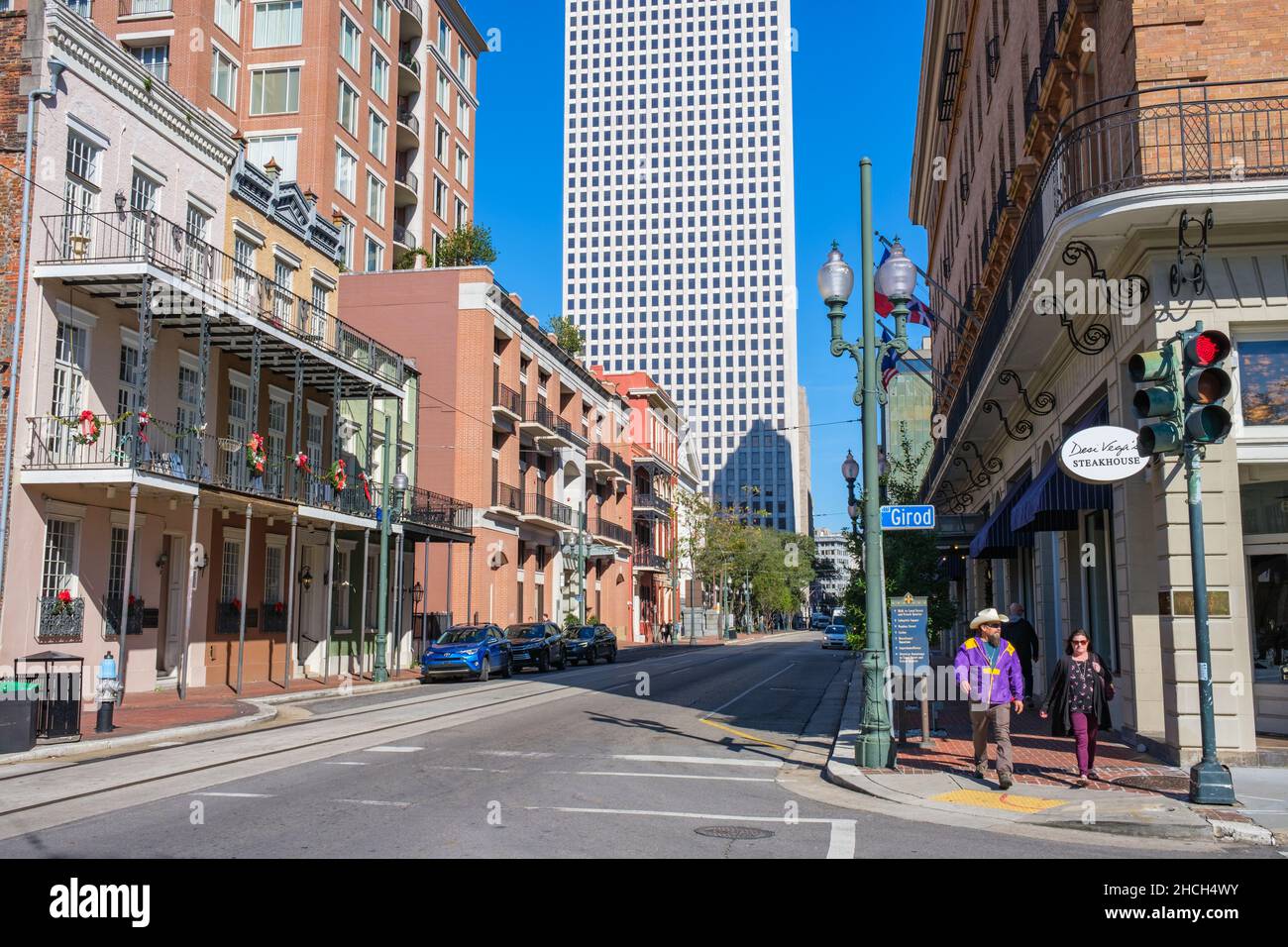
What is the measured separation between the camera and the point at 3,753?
13195 millimetres

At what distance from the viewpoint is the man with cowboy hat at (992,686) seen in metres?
10.8

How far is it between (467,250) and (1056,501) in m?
37.2

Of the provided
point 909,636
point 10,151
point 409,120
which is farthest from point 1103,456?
point 409,120

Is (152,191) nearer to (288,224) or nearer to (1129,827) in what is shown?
(288,224)

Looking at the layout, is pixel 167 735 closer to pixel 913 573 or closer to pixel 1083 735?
pixel 1083 735

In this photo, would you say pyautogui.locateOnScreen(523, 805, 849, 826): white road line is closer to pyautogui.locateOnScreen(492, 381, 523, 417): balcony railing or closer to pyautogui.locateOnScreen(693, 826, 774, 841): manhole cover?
pyautogui.locateOnScreen(693, 826, 774, 841): manhole cover

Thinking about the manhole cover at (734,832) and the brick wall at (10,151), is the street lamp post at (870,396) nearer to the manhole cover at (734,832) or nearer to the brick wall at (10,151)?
the manhole cover at (734,832)

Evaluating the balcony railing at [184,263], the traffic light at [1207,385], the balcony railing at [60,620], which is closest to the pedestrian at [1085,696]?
the traffic light at [1207,385]

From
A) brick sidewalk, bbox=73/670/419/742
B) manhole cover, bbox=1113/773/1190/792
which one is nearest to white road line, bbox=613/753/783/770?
manhole cover, bbox=1113/773/1190/792

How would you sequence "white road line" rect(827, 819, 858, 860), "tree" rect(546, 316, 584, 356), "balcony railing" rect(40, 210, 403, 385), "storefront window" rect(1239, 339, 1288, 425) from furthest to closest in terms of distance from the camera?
"tree" rect(546, 316, 584, 356) < "balcony railing" rect(40, 210, 403, 385) < "storefront window" rect(1239, 339, 1288, 425) < "white road line" rect(827, 819, 858, 860)

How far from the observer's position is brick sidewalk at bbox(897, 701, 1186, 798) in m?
11.2

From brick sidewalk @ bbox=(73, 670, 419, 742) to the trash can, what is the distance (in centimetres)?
110

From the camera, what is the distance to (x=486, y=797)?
10.1 meters

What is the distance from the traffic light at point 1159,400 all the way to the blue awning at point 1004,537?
7985mm
